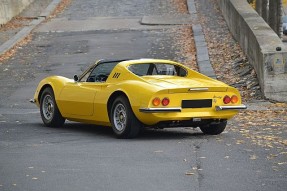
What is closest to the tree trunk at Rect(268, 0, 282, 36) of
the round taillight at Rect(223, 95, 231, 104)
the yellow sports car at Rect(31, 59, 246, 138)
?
the yellow sports car at Rect(31, 59, 246, 138)

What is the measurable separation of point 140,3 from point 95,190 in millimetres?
35360

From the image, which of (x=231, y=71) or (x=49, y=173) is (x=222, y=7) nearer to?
(x=231, y=71)

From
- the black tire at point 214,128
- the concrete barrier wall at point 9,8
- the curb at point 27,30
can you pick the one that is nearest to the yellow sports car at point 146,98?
the black tire at point 214,128

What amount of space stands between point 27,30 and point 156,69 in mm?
20992

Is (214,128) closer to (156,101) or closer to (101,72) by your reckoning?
(156,101)

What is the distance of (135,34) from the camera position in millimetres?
32281

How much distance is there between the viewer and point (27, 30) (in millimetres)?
34000

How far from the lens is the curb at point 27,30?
2984cm

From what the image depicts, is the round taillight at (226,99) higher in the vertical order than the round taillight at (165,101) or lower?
lower

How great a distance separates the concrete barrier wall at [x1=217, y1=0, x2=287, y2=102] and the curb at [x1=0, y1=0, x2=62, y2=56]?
8822 millimetres

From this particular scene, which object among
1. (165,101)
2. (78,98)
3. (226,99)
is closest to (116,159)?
(165,101)

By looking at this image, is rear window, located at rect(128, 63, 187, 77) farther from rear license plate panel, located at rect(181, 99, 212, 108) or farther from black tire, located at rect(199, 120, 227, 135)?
rear license plate panel, located at rect(181, 99, 212, 108)

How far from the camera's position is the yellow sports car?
12359mm

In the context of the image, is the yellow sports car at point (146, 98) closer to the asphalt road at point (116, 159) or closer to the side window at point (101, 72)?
the side window at point (101, 72)
